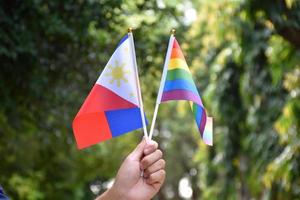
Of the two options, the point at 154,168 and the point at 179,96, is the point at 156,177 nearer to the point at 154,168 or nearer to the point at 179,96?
the point at 154,168

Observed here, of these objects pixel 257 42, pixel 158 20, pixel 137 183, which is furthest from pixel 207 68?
pixel 137 183

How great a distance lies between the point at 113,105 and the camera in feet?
12.0

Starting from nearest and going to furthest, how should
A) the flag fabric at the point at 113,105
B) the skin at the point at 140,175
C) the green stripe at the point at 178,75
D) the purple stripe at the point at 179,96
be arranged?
the skin at the point at 140,175, the flag fabric at the point at 113,105, the purple stripe at the point at 179,96, the green stripe at the point at 178,75

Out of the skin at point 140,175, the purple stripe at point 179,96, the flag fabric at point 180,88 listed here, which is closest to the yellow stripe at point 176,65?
the flag fabric at point 180,88

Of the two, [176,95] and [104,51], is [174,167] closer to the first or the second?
[104,51]

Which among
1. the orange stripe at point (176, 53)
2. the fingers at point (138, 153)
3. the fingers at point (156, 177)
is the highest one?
the orange stripe at point (176, 53)

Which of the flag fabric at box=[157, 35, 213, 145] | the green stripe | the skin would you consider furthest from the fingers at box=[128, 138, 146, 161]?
the green stripe

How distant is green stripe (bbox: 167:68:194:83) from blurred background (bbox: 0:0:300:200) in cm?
358

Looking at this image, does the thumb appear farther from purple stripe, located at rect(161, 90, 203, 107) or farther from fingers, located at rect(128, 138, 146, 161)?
purple stripe, located at rect(161, 90, 203, 107)

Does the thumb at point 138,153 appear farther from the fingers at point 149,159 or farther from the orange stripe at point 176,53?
the orange stripe at point 176,53

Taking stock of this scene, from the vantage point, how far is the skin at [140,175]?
9.80ft

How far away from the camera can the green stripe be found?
153 inches

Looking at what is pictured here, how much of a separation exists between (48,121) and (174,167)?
26.5 metres

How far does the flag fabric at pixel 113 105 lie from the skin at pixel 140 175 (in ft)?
1.79
